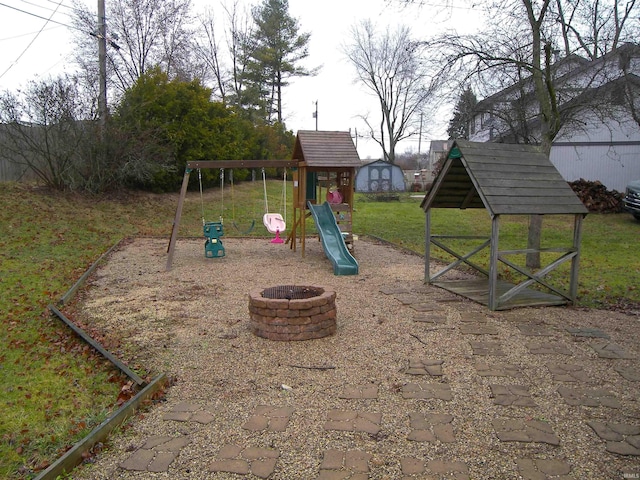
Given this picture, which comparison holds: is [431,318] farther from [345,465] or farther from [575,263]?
[345,465]

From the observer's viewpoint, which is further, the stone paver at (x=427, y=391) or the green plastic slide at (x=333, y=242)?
the green plastic slide at (x=333, y=242)

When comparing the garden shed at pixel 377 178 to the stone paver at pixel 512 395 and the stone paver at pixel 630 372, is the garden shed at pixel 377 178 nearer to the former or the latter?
the stone paver at pixel 630 372

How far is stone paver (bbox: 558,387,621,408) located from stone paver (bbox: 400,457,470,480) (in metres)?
1.42

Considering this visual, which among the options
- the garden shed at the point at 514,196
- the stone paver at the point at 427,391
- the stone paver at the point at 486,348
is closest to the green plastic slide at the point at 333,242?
the garden shed at the point at 514,196

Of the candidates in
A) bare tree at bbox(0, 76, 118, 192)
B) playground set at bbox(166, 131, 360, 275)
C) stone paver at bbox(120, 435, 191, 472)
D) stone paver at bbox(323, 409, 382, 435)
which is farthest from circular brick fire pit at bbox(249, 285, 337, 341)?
bare tree at bbox(0, 76, 118, 192)

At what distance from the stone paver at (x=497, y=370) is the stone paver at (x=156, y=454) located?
8.69ft

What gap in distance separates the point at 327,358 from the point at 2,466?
272cm

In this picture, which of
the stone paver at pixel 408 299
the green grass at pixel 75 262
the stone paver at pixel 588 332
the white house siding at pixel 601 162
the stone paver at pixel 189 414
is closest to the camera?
the stone paver at pixel 189 414

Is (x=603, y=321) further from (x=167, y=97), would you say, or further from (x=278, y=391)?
(x=167, y=97)

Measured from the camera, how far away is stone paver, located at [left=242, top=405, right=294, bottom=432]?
11.5 feet

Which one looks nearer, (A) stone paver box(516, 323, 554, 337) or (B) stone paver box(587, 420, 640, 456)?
(B) stone paver box(587, 420, 640, 456)

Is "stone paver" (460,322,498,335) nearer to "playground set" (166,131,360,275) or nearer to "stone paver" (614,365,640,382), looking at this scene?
"stone paver" (614,365,640,382)

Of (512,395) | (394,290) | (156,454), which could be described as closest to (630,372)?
(512,395)

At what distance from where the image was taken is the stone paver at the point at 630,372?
437 centimetres
